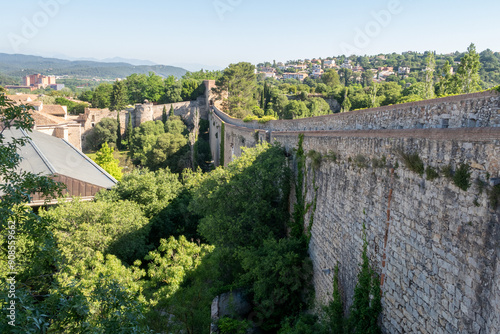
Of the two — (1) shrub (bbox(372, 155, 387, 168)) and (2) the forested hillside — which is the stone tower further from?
(1) shrub (bbox(372, 155, 387, 168))

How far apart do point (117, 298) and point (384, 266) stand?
175 inches

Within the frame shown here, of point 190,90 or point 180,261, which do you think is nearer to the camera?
point 180,261

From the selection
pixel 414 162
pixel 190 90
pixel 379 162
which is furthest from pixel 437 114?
pixel 190 90

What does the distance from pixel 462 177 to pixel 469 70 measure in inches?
429

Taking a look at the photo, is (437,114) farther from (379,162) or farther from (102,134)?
(102,134)

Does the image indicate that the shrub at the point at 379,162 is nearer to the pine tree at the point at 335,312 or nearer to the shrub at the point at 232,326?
the pine tree at the point at 335,312

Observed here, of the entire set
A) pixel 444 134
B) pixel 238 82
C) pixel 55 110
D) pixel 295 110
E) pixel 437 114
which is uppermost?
pixel 238 82

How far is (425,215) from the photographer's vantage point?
200 inches

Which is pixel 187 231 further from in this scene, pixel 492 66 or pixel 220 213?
pixel 492 66

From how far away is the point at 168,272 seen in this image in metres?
11.7

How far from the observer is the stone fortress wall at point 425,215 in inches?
157

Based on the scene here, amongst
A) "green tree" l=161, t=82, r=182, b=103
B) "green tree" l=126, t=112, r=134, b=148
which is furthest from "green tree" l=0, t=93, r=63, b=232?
"green tree" l=161, t=82, r=182, b=103

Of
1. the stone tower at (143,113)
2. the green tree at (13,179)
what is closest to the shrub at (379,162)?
the green tree at (13,179)

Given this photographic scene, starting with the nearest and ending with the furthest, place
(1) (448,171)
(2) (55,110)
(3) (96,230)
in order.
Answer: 1. (1) (448,171)
2. (3) (96,230)
3. (2) (55,110)
